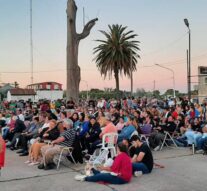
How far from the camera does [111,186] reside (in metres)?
6.83

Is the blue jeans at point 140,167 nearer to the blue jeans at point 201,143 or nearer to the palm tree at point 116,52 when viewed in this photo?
the blue jeans at point 201,143

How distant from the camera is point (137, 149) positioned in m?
7.96

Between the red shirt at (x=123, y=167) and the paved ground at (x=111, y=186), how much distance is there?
0.21 metres

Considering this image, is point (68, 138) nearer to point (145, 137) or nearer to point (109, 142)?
point (109, 142)

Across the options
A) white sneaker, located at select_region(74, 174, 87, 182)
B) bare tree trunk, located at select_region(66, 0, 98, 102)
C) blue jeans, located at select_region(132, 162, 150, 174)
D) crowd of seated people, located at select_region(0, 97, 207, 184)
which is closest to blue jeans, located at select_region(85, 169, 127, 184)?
crowd of seated people, located at select_region(0, 97, 207, 184)

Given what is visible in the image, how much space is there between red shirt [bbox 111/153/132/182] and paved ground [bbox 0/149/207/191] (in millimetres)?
207

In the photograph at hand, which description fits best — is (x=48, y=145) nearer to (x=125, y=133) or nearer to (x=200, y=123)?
(x=125, y=133)

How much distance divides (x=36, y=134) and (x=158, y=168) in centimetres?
459

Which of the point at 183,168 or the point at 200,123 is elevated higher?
the point at 200,123

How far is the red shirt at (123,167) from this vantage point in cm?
693

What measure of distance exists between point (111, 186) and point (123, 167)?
0.46 meters

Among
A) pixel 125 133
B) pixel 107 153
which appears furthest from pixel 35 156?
pixel 125 133

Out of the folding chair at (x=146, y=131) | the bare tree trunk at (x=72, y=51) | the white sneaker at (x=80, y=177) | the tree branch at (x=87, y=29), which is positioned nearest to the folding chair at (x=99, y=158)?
the white sneaker at (x=80, y=177)

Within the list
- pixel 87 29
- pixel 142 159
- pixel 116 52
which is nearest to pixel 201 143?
pixel 142 159
